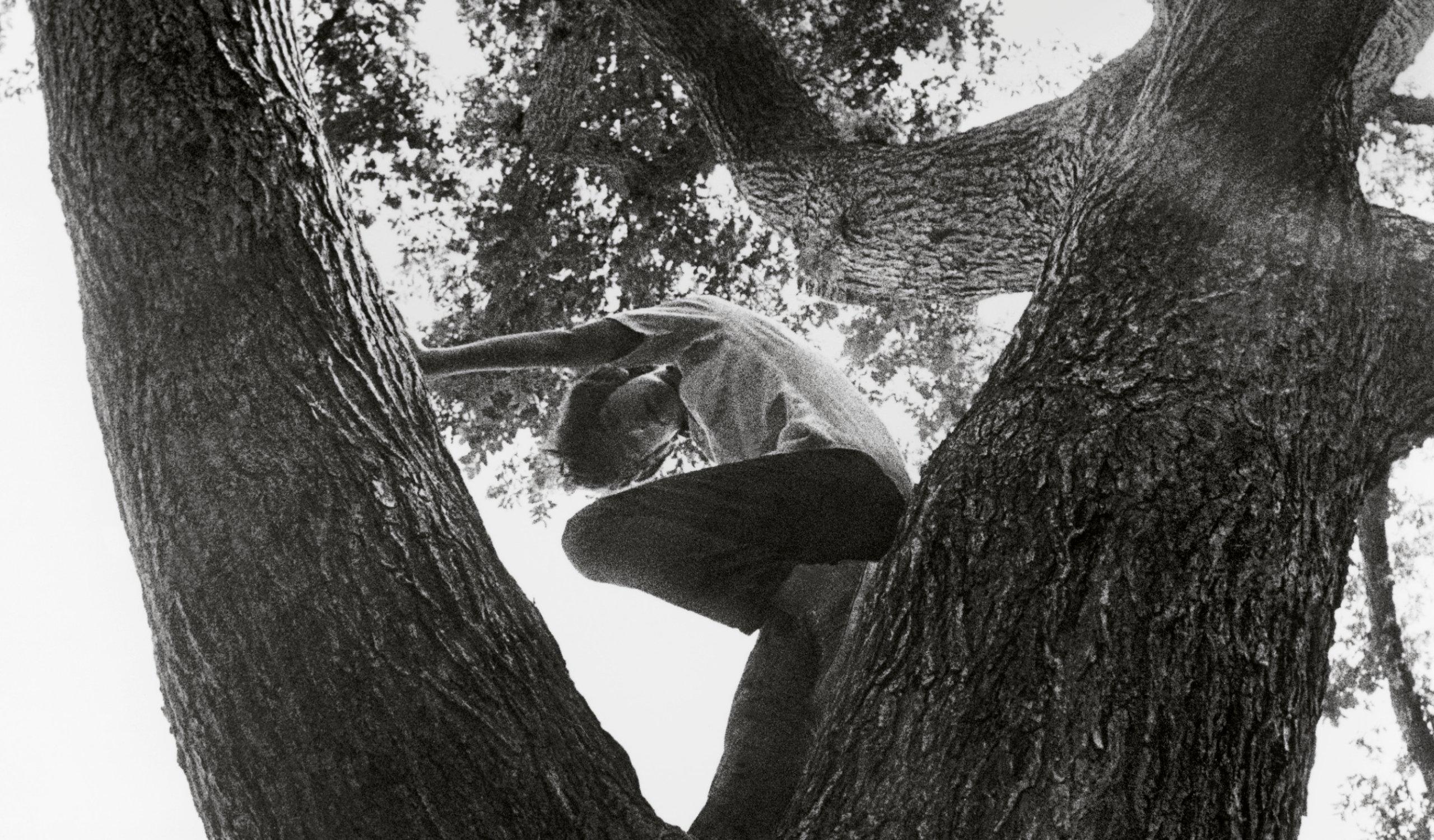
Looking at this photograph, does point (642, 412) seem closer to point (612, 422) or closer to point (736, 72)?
point (612, 422)

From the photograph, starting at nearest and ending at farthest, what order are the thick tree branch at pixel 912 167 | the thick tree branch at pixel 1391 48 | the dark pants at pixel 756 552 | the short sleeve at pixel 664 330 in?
the dark pants at pixel 756 552 < the short sleeve at pixel 664 330 < the thick tree branch at pixel 912 167 < the thick tree branch at pixel 1391 48

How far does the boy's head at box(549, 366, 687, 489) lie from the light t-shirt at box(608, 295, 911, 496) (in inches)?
2.2

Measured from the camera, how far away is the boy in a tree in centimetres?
304

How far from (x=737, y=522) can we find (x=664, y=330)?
2.90 feet

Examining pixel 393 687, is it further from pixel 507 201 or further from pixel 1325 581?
pixel 507 201

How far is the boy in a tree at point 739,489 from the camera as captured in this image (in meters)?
3.04

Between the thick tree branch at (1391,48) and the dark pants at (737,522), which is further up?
the thick tree branch at (1391,48)

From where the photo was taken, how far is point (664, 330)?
12.4 ft

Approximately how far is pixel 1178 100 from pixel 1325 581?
58.6 inches

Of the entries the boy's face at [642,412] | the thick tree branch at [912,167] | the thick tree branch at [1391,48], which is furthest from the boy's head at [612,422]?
the thick tree branch at [1391,48]

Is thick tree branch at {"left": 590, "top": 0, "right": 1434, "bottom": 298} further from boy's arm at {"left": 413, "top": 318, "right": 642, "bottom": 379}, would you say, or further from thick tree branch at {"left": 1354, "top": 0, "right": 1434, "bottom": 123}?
boy's arm at {"left": 413, "top": 318, "right": 642, "bottom": 379}

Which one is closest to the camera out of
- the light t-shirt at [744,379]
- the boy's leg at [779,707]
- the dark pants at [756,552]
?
the boy's leg at [779,707]

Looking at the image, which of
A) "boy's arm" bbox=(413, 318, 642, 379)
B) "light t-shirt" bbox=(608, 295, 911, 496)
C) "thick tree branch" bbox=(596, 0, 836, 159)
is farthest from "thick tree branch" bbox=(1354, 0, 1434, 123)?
"boy's arm" bbox=(413, 318, 642, 379)

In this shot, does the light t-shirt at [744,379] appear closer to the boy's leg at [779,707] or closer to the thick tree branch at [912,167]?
the boy's leg at [779,707]
